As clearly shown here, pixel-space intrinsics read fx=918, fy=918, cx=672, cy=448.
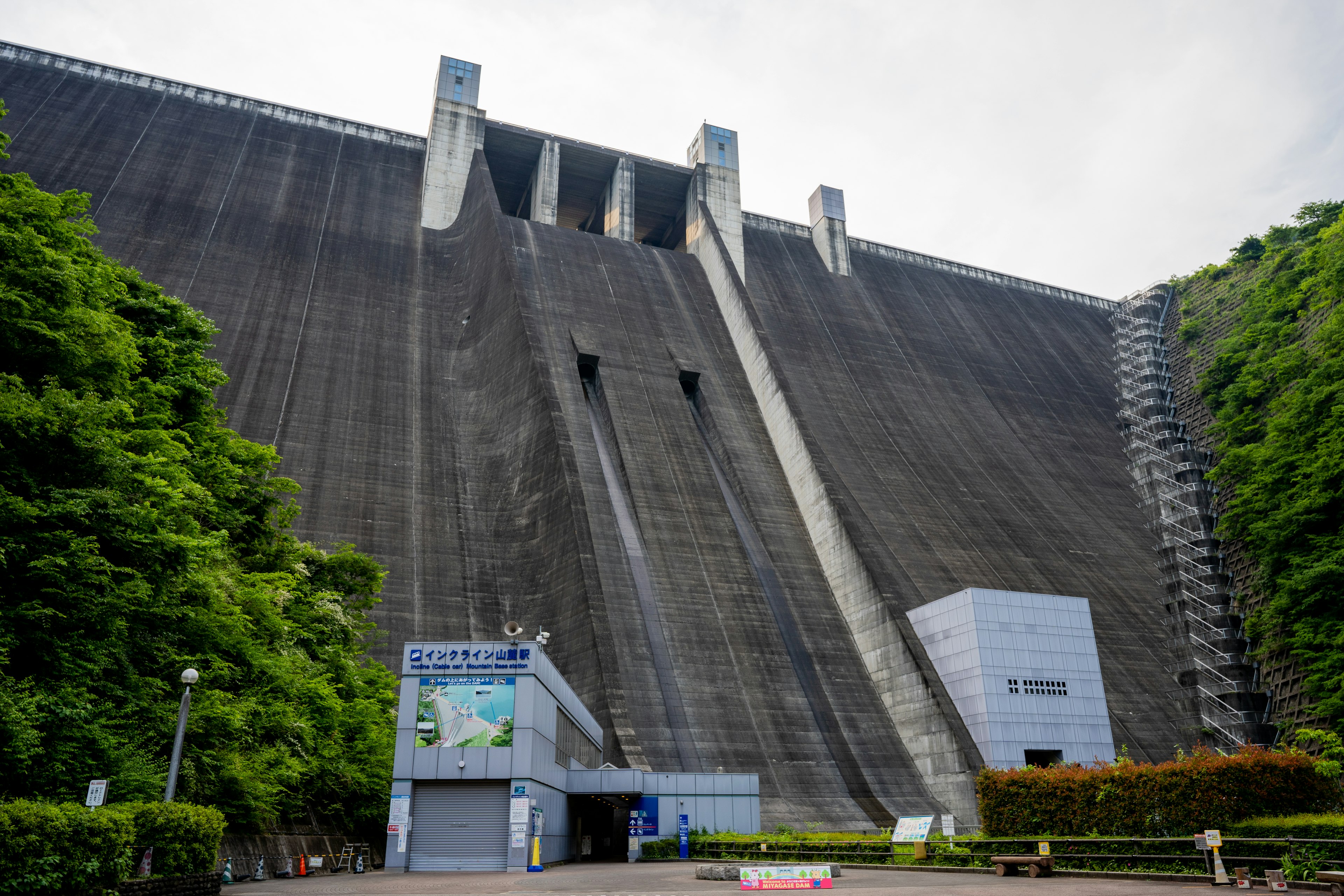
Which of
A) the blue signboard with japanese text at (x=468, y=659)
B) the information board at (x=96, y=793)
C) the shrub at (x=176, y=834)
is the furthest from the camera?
the blue signboard with japanese text at (x=468, y=659)

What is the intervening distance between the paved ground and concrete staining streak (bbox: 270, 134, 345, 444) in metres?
19.1

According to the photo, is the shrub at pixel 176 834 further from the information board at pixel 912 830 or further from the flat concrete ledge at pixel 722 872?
the information board at pixel 912 830

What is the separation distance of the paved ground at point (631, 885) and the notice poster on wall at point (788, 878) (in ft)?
0.91

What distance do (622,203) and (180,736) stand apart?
39.8 m

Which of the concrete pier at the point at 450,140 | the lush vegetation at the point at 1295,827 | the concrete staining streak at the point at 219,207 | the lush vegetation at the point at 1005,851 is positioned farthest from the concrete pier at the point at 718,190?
the lush vegetation at the point at 1295,827

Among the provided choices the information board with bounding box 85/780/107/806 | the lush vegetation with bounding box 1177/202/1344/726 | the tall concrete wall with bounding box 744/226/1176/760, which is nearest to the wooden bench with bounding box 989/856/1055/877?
the tall concrete wall with bounding box 744/226/1176/760

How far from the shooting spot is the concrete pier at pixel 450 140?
45812 millimetres

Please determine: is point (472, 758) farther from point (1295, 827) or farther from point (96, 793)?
point (1295, 827)

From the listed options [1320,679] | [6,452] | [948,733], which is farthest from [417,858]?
[1320,679]

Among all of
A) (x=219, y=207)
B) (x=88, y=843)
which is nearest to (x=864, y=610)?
(x=88, y=843)

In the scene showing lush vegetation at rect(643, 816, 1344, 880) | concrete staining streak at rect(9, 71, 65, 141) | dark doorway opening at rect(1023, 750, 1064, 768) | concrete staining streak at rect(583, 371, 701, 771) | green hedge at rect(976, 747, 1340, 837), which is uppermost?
concrete staining streak at rect(9, 71, 65, 141)

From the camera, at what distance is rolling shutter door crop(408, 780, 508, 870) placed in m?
17.3

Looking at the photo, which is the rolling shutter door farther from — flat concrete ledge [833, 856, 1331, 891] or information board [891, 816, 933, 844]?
information board [891, 816, 933, 844]

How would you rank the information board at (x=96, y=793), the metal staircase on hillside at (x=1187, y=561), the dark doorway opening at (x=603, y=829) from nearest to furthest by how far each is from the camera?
the information board at (x=96, y=793) < the dark doorway opening at (x=603, y=829) < the metal staircase on hillside at (x=1187, y=561)
